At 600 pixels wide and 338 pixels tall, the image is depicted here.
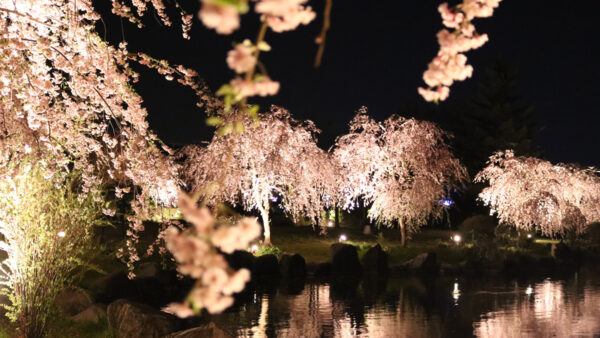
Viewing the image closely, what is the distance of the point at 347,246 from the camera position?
2223cm

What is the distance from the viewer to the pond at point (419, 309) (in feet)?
40.7

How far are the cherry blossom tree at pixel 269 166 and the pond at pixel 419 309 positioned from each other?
4992 mm

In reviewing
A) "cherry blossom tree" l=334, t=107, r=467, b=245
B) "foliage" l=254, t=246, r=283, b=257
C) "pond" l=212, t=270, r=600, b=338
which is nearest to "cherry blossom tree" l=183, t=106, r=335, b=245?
A: "foliage" l=254, t=246, r=283, b=257

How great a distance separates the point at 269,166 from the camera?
2342cm

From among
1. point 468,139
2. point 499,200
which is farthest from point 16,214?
point 468,139

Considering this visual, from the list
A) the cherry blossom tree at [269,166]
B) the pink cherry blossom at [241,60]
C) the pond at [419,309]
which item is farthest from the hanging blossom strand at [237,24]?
the cherry blossom tree at [269,166]

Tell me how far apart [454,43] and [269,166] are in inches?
790

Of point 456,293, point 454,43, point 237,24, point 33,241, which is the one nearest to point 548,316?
point 456,293

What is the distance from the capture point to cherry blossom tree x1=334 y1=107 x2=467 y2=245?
2547 centimetres

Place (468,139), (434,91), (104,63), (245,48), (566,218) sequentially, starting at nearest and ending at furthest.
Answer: (245,48), (434,91), (104,63), (566,218), (468,139)

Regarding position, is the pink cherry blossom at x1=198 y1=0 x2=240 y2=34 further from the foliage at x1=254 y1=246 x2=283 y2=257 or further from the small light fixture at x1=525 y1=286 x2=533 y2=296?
the foliage at x1=254 y1=246 x2=283 y2=257

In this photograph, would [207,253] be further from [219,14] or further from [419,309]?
[419,309]

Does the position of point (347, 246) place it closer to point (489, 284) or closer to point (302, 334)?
point (489, 284)

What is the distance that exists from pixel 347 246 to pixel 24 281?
14.0 m
